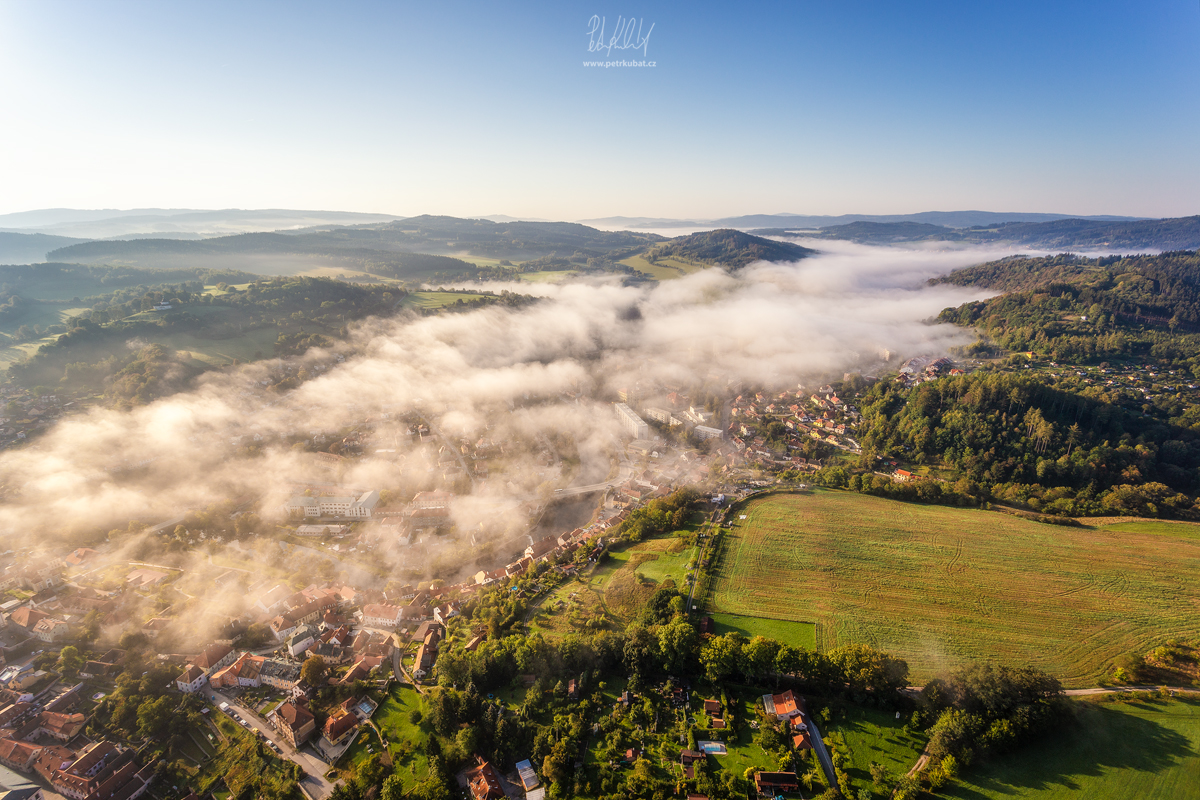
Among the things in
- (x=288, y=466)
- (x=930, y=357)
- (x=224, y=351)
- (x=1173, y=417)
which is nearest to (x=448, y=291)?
(x=224, y=351)

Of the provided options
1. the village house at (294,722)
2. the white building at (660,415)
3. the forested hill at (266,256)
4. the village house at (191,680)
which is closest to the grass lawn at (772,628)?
the village house at (294,722)

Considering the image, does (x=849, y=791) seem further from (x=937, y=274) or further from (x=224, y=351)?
(x=937, y=274)

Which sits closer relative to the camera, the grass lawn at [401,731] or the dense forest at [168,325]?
the grass lawn at [401,731]

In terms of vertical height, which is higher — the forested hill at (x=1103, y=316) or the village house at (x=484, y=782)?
the forested hill at (x=1103, y=316)

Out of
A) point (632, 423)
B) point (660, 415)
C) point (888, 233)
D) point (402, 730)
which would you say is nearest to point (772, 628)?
point (402, 730)

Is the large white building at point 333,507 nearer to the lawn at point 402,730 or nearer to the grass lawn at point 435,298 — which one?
the lawn at point 402,730

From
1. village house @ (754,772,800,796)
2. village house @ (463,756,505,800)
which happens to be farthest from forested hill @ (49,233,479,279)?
village house @ (754,772,800,796)
